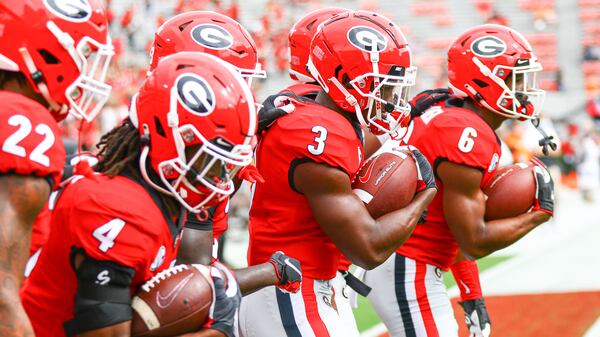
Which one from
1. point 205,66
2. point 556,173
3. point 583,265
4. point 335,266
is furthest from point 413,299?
point 556,173

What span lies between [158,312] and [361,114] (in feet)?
4.60

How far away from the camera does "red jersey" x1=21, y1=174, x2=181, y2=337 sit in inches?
92.3

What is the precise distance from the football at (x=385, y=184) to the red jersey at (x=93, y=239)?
1110 mm

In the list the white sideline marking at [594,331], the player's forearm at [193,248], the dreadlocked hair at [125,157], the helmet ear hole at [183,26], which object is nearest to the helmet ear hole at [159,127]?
the dreadlocked hair at [125,157]

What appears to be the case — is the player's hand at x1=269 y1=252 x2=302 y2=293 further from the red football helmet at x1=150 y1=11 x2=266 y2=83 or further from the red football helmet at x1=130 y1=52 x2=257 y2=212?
the red football helmet at x1=150 y1=11 x2=266 y2=83

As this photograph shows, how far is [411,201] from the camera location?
11.6ft

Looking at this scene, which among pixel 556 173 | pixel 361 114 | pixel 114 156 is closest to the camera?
pixel 114 156

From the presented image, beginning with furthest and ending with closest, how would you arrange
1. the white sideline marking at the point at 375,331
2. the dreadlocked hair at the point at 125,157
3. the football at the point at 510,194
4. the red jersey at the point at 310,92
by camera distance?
the white sideline marking at the point at 375,331
the football at the point at 510,194
the red jersey at the point at 310,92
the dreadlocked hair at the point at 125,157

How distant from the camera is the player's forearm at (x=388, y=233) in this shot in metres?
3.32

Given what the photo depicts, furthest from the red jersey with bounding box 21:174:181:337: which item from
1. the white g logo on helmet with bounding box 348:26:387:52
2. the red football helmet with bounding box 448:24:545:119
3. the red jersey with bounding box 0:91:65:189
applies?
the red football helmet with bounding box 448:24:545:119

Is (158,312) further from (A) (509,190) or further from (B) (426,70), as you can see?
(B) (426,70)

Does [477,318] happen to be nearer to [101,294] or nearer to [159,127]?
[159,127]

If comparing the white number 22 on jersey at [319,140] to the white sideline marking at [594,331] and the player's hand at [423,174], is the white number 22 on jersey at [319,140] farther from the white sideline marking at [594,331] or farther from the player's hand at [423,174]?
the white sideline marking at [594,331]

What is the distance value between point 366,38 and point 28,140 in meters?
1.67
